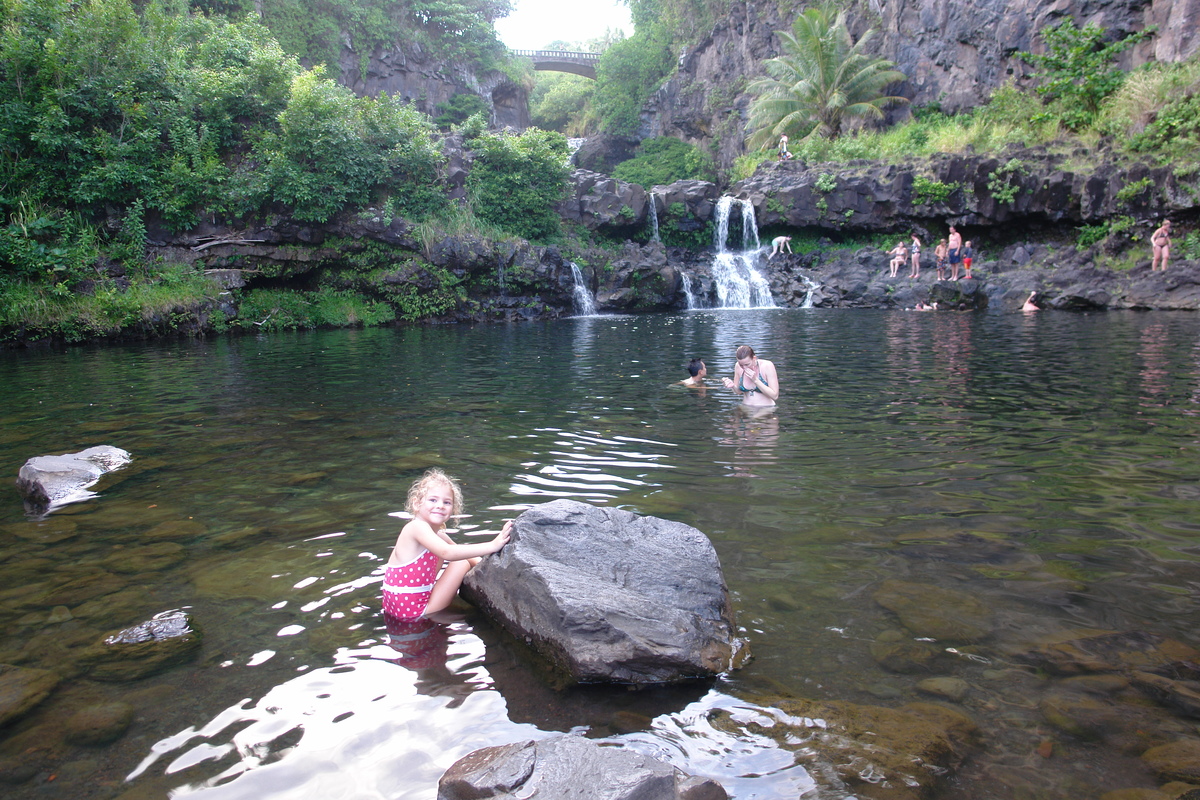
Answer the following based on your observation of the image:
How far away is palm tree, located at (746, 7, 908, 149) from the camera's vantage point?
103ft

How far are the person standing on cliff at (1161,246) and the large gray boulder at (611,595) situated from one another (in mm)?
23885

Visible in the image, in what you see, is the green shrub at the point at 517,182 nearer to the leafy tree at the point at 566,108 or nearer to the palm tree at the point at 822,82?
the palm tree at the point at 822,82

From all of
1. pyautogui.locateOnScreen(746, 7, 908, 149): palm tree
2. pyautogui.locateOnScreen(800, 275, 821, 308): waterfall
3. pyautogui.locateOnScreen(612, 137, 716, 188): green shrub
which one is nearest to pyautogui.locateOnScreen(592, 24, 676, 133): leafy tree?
pyautogui.locateOnScreen(612, 137, 716, 188): green shrub

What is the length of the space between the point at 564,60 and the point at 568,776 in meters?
58.4

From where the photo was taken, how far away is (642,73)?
4647 centimetres

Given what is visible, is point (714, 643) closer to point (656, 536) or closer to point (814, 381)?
point (656, 536)

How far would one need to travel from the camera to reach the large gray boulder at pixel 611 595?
3061 mm

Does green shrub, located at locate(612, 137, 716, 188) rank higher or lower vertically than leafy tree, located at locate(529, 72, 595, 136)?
lower

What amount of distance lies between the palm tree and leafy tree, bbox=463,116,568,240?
40.8 feet

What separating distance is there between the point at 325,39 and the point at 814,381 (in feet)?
125

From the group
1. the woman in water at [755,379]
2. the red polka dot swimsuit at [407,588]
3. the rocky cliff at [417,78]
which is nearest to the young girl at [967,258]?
the woman in water at [755,379]

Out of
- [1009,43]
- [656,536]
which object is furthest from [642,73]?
[656,536]

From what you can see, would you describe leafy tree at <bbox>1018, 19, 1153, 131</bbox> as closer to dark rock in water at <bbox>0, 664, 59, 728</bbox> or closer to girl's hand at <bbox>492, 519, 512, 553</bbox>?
girl's hand at <bbox>492, 519, 512, 553</bbox>

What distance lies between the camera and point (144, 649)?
331cm
